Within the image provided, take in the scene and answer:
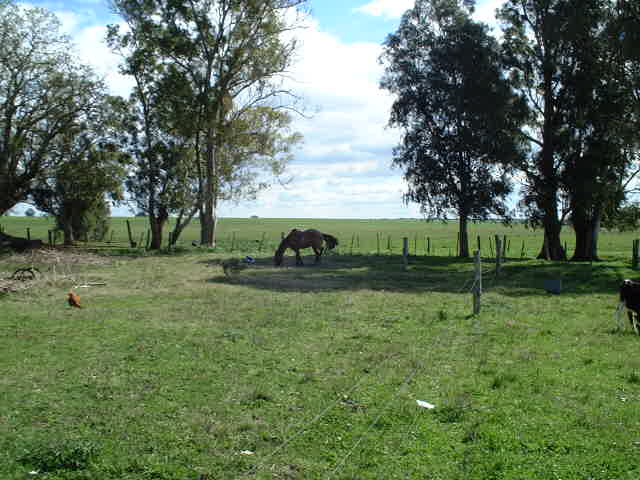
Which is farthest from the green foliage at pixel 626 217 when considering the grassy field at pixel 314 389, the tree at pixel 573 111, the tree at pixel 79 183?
the tree at pixel 79 183

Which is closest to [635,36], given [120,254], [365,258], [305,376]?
[365,258]

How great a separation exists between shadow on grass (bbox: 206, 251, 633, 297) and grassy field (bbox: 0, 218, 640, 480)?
3.47m

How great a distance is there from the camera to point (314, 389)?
8.33 m

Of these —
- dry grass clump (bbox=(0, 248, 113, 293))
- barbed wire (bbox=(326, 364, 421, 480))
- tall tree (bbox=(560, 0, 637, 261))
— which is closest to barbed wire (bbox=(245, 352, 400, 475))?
barbed wire (bbox=(326, 364, 421, 480))

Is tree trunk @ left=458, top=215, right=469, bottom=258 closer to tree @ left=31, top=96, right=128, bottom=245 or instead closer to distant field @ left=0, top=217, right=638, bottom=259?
distant field @ left=0, top=217, right=638, bottom=259

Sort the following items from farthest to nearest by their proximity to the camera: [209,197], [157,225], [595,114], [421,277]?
[157,225] < [209,197] < [595,114] < [421,277]

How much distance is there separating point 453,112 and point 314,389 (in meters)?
29.6

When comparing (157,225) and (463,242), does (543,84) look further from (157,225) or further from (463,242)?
(157,225)

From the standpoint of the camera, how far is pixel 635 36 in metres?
27.1

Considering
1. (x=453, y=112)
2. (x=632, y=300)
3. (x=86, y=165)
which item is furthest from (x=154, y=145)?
(x=632, y=300)

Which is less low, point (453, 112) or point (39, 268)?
point (453, 112)

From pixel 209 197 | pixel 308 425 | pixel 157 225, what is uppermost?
pixel 209 197

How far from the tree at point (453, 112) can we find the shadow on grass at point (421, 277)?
598cm

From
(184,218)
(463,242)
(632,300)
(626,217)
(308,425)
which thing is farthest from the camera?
(184,218)
